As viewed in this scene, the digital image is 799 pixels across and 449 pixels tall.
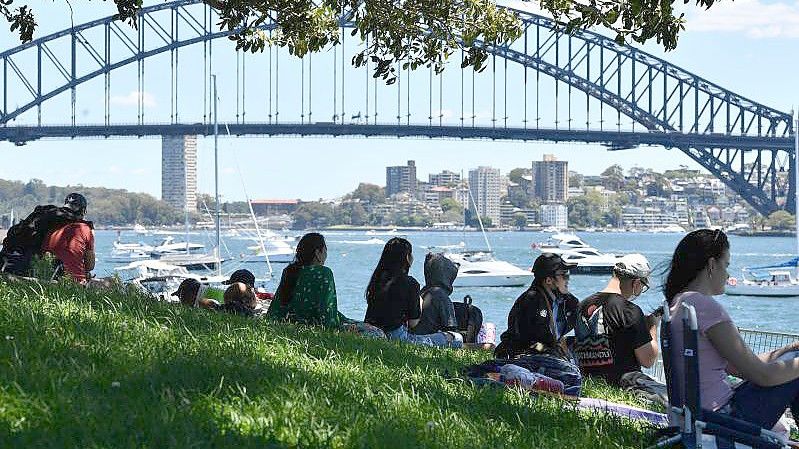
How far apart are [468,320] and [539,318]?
3.04 m

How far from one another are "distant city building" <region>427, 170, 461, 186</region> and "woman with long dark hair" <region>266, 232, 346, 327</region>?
5184 inches

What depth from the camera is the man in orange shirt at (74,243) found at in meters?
7.63

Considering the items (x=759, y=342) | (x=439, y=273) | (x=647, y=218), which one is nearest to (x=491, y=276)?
(x=439, y=273)

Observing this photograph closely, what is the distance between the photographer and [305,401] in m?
3.83

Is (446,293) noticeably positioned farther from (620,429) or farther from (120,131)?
(120,131)

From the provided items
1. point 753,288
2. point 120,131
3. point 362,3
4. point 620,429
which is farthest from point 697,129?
point 620,429

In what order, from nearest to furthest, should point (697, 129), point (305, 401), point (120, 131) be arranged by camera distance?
point (305, 401) → point (120, 131) → point (697, 129)

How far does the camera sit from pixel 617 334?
5711mm

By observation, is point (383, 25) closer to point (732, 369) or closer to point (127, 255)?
point (732, 369)

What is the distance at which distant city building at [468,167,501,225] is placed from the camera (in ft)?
399

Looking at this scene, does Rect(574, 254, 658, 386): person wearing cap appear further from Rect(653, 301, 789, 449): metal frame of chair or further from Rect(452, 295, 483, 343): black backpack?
Rect(452, 295, 483, 343): black backpack

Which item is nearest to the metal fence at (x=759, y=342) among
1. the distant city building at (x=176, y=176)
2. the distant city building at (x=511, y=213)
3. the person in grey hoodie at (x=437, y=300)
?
the person in grey hoodie at (x=437, y=300)

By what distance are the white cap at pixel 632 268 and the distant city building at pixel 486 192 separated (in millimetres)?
114020

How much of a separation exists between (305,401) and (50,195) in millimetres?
136053
